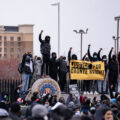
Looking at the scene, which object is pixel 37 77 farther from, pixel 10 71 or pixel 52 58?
pixel 10 71

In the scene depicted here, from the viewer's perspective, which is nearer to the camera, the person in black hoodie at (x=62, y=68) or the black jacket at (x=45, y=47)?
the black jacket at (x=45, y=47)

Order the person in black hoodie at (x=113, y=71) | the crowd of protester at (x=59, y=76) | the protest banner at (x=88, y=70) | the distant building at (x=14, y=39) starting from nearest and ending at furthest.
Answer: the crowd of protester at (x=59, y=76) < the person in black hoodie at (x=113, y=71) < the protest banner at (x=88, y=70) < the distant building at (x=14, y=39)

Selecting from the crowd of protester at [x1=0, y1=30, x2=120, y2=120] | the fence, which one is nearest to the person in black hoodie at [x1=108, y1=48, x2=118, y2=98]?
the crowd of protester at [x1=0, y1=30, x2=120, y2=120]

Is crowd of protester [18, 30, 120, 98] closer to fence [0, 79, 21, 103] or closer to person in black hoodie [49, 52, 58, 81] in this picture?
person in black hoodie [49, 52, 58, 81]

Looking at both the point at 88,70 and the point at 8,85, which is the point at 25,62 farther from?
the point at 88,70

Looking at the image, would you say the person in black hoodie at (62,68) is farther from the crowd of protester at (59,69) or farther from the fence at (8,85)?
the fence at (8,85)

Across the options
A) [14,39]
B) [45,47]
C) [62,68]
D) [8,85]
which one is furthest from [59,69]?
[14,39]

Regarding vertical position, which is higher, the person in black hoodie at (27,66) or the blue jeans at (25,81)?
the person in black hoodie at (27,66)

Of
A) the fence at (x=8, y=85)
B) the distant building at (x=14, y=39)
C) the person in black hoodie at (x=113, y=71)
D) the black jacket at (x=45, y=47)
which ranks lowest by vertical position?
the fence at (x=8, y=85)

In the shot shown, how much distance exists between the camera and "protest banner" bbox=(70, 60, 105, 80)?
29922mm

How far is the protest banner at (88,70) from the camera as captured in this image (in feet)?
98.2

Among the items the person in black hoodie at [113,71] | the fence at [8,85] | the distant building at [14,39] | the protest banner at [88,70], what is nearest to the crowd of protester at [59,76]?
the person in black hoodie at [113,71]

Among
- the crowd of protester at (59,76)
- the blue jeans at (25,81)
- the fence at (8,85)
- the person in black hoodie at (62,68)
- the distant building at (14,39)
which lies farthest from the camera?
the distant building at (14,39)

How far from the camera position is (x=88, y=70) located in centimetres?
3072
